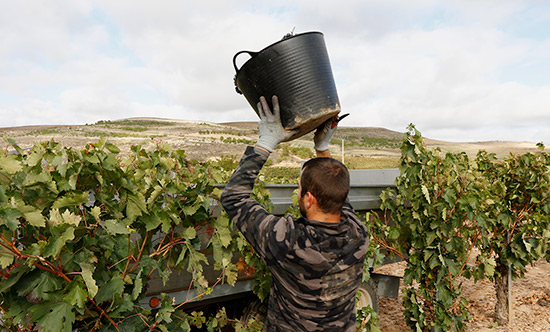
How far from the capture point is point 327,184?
1.65 metres

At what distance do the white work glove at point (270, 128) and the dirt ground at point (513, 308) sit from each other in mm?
3618

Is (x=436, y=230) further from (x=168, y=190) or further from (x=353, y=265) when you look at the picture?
(x=168, y=190)

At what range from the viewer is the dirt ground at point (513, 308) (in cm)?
480

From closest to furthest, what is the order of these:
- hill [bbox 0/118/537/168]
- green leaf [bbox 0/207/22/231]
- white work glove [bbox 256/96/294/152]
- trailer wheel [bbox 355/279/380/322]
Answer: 1. green leaf [bbox 0/207/22/231]
2. white work glove [bbox 256/96/294/152]
3. trailer wheel [bbox 355/279/380/322]
4. hill [bbox 0/118/537/168]

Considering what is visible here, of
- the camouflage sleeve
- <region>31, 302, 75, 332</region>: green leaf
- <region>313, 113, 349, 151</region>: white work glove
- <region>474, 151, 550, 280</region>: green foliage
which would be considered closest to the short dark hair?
the camouflage sleeve

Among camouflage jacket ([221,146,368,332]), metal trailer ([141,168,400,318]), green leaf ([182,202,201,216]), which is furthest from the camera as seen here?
metal trailer ([141,168,400,318])

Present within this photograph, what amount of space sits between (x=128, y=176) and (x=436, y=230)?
314 cm

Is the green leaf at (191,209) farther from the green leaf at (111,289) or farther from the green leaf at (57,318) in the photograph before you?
the green leaf at (57,318)

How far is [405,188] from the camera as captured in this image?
3.81 metres

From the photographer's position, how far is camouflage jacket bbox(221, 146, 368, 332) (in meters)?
1.65

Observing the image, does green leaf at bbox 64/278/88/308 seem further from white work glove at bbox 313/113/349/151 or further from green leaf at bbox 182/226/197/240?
white work glove at bbox 313/113/349/151

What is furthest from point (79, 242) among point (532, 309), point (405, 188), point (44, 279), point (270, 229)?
point (532, 309)

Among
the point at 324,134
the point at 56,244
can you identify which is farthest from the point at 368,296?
the point at 56,244

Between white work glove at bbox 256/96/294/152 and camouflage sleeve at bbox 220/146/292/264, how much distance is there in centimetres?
6
